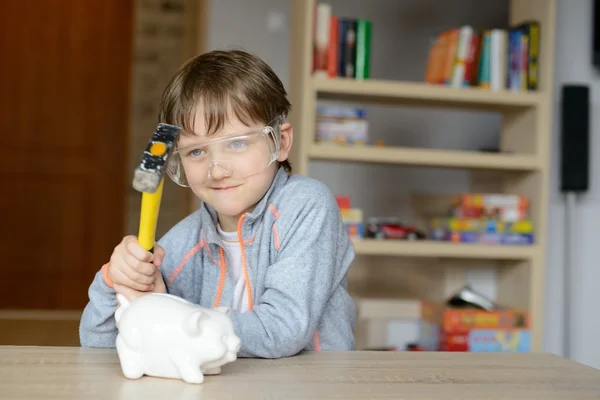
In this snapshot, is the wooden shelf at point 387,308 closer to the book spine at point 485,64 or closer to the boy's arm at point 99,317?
the book spine at point 485,64

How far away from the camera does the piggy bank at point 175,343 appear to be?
2.66ft

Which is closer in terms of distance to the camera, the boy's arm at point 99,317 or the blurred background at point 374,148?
the boy's arm at point 99,317

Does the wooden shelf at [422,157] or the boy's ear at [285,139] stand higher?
the wooden shelf at [422,157]

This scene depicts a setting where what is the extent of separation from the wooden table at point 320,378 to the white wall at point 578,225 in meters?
2.48

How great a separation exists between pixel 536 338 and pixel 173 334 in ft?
7.89

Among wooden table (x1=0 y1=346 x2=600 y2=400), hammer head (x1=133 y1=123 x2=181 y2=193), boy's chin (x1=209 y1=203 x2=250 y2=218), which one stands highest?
hammer head (x1=133 y1=123 x2=181 y2=193)

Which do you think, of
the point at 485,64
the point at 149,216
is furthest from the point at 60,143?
the point at 149,216

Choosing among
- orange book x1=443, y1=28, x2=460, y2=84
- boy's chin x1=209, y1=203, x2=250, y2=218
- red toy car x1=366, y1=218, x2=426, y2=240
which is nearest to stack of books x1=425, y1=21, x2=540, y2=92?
orange book x1=443, y1=28, x2=460, y2=84

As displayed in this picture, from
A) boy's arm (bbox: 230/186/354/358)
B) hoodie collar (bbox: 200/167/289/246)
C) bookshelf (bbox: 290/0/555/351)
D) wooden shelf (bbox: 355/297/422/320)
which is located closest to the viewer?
boy's arm (bbox: 230/186/354/358)

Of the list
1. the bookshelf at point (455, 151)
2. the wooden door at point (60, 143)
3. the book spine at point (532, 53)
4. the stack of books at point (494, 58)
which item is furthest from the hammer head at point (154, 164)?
the wooden door at point (60, 143)

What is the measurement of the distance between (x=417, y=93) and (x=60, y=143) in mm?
2797

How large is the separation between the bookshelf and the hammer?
6.41 feet

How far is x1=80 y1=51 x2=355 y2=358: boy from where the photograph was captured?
1.04 meters

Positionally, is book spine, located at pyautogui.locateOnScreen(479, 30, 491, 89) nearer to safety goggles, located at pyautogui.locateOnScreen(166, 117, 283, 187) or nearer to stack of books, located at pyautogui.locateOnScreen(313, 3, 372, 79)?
stack of books, located at pyautogui.locateOnScreen(313, 3, 372, 79)
